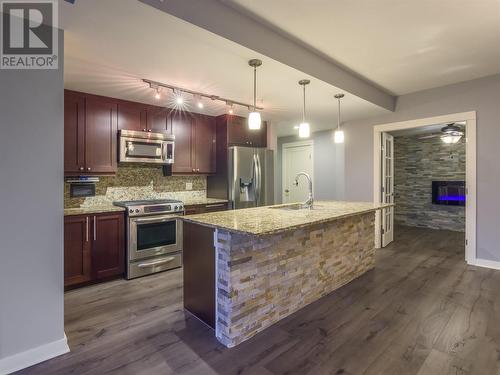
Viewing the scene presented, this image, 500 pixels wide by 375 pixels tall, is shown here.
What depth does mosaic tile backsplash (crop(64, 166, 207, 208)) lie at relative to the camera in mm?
3615

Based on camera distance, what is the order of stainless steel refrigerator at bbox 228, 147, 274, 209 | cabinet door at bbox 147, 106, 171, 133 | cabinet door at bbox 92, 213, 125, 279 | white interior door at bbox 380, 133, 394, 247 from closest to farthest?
1. cabinet door at bbox 92, 213, 125, 279
2. cabinet door at bbox 147, 106, 171, 133
3. stainless steel refrigerator at bbox 228, 147, 274, 209
4. white interior door at bbox 380, 133, 394, 247

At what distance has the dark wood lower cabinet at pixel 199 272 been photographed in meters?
2.18

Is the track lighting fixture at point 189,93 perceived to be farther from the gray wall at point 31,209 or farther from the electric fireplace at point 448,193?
the electric fireplace at point 448,193

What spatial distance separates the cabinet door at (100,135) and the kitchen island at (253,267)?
1.72 metres

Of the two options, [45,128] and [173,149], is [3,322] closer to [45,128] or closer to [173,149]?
[45,128]

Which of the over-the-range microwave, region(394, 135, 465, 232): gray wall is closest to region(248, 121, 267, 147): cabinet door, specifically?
the over-the-range microwave

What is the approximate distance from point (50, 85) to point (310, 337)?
2.65 meters

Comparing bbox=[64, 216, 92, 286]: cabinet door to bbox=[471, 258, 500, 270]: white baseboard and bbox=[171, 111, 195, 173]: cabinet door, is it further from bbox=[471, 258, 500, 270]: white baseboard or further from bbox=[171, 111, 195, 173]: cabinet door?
bbox=[471, 258, 500, 270]: white baseboard

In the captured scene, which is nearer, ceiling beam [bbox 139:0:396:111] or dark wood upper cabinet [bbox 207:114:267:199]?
ceiling beam [bbox 139:0:396:111]

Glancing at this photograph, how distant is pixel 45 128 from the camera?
183cm

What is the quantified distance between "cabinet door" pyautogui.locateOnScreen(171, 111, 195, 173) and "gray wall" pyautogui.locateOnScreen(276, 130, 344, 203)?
2.97m

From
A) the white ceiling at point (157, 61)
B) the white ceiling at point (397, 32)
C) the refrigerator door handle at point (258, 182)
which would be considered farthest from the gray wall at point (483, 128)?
the refrigerator door handle at point (258, 182)

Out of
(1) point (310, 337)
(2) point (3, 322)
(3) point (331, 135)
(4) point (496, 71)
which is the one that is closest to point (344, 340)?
(1) point (310, 337)

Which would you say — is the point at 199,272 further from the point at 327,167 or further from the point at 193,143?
the point at 327,167
